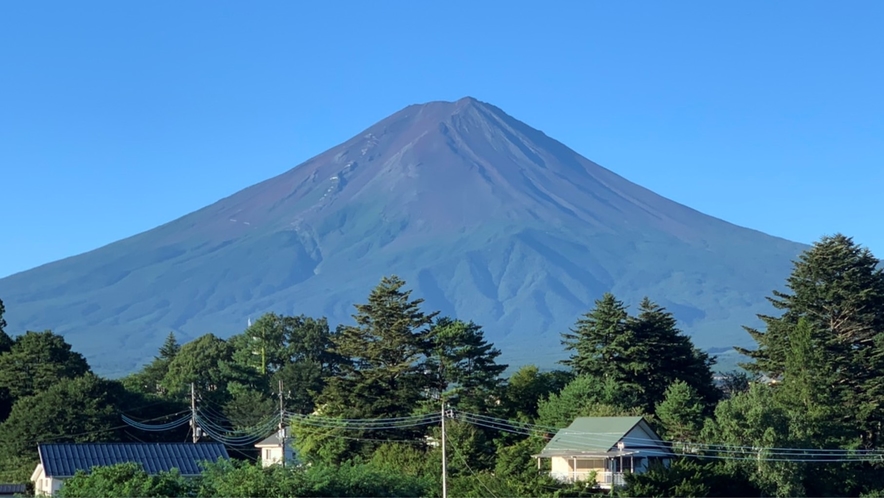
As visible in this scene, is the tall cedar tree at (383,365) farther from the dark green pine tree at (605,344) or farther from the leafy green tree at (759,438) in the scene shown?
Result: the leafy green tree at (759,438)

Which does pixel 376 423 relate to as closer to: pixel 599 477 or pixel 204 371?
pixel 599 477

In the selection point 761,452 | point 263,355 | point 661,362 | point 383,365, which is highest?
point 263,355

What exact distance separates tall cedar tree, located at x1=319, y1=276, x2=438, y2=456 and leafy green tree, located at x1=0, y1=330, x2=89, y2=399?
13204mm

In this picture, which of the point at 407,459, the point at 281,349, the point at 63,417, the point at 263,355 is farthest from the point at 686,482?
the point at 263,355

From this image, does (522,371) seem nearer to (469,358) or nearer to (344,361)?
(469,358)

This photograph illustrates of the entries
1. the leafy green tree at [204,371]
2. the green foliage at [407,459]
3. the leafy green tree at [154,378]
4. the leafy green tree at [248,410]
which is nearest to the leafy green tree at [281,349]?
the leafy green tree at [204,371]

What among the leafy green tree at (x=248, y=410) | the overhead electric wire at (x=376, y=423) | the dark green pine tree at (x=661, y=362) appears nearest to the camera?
the overhead electric wire at (x=376, y=423)

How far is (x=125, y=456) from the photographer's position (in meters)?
47.1

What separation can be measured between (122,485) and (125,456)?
37.1ft

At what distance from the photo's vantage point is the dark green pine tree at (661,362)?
59.6 metres

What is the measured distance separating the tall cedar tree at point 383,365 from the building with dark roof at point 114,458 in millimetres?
10181

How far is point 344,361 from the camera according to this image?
8019 cm

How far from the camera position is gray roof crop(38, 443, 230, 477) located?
153 feet

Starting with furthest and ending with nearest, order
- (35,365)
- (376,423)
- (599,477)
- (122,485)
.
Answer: (35,365) → (376,423) → (599,477) → (122,485)
